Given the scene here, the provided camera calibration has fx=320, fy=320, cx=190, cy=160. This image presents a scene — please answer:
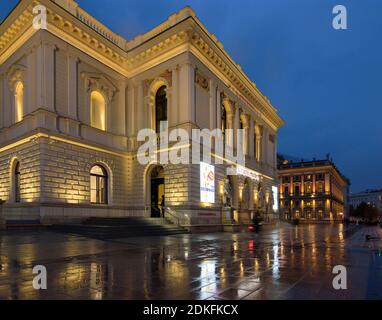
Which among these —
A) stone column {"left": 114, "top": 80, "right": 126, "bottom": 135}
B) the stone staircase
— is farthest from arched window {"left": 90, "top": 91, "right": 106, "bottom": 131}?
the stone staircase

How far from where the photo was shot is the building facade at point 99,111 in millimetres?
21500

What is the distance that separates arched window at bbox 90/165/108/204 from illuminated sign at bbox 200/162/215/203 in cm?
782

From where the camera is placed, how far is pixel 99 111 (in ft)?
87.6

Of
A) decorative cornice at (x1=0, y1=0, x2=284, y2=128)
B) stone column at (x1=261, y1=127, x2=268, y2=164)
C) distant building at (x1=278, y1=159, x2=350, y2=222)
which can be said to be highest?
decorative cornice at (x1=0, y1=0, x2=284, y2=128)

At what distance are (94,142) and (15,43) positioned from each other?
9.55 m

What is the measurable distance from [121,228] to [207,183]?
30.9 feet

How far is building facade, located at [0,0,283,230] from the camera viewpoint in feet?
70.5

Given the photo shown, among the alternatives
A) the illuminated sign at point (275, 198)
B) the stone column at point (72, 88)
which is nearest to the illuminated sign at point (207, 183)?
the stone column at point (72, 88)

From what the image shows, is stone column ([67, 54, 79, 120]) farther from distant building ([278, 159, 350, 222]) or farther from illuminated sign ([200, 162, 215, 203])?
distant building ([278, 159, 350, 222])

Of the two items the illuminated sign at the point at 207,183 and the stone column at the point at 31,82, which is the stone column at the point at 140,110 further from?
the stone column at the point at 31,82

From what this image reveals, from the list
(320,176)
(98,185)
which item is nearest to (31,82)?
(98,185)

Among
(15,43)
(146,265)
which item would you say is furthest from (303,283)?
(15,43)

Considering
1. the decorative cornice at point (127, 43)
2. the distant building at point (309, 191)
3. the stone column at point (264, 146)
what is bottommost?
the distant building at point (309, 191)

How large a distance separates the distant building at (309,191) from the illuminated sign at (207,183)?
70.0m
